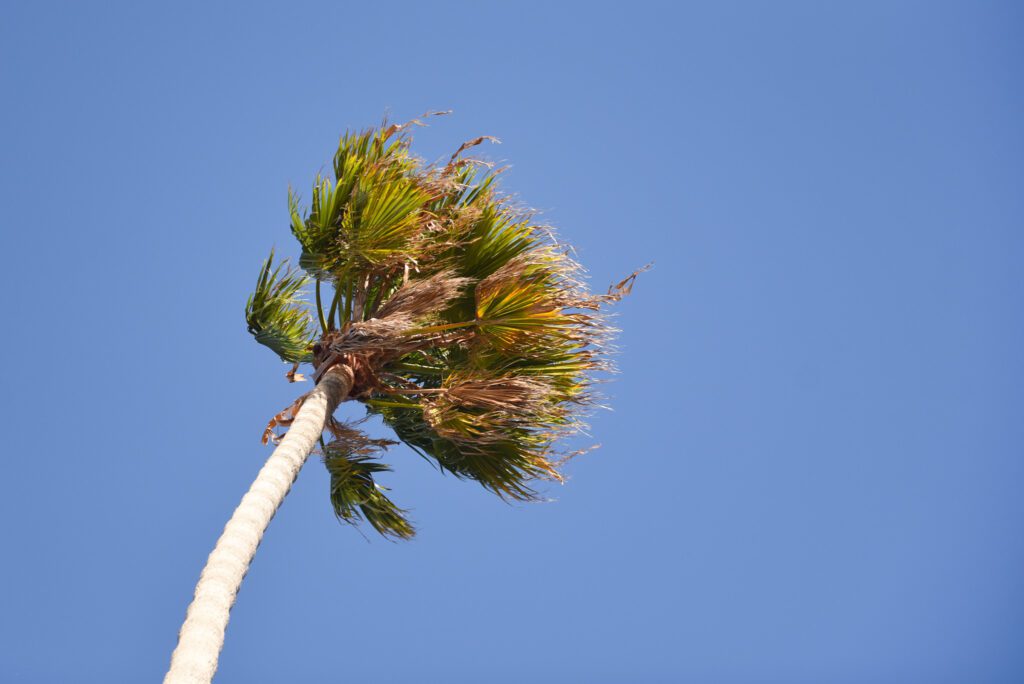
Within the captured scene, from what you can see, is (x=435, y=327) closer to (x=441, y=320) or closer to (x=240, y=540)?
(x=441, y=320)

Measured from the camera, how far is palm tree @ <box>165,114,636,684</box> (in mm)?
6883

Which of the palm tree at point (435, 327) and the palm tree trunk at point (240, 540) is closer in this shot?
the palm tree trunk at point (240, 540)

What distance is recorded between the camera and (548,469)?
7.30m

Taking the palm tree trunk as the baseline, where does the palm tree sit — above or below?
above

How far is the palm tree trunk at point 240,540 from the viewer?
4379 mm

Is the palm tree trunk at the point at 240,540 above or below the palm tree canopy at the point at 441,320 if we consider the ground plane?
A: below

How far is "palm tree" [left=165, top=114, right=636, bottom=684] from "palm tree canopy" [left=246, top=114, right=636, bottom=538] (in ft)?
0.04

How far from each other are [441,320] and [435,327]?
505 millimetres

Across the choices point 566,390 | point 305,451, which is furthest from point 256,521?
point 566,390

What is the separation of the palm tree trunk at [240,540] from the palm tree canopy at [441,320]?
0.46 m

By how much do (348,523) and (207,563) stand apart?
2858mm

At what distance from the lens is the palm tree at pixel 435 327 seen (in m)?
6.88

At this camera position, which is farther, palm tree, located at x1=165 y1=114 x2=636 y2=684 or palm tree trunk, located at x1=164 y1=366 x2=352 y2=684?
palm tree, located at x1=165 y1=114 x2=636 y2=684

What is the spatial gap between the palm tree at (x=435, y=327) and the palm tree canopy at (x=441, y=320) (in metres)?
0.01
